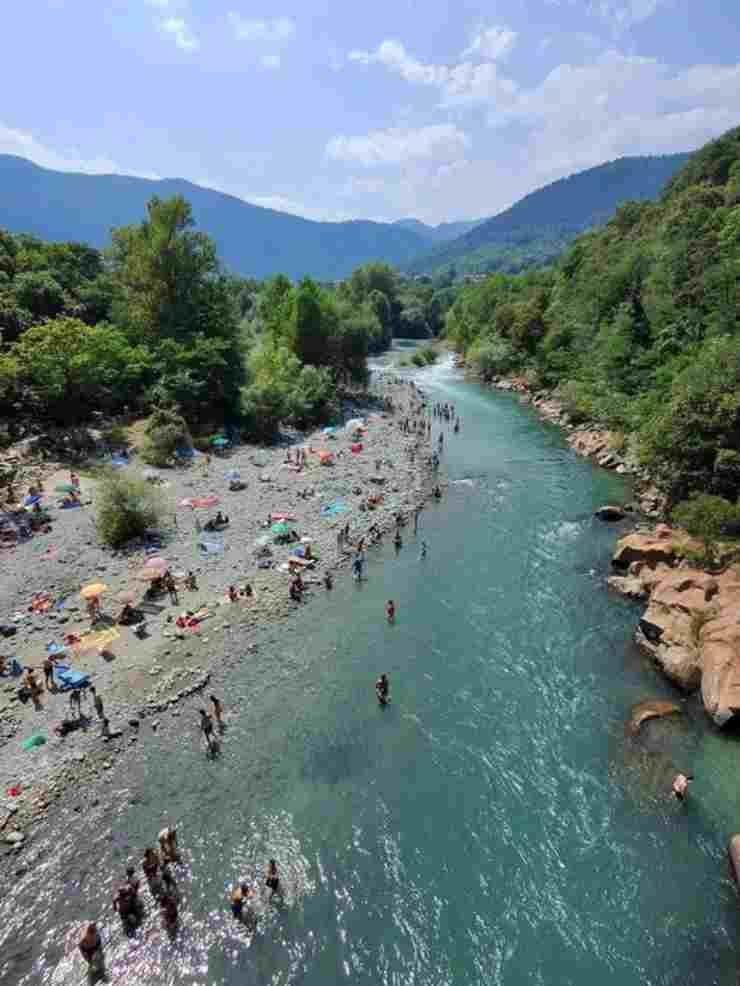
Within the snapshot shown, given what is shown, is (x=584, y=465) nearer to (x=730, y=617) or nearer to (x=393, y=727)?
(x=730, y=617)

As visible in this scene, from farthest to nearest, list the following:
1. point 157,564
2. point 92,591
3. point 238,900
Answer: point 157,564 → point 92,591 → point 238,900

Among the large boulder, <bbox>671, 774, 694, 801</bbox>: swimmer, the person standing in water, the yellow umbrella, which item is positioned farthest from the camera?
the large boulder

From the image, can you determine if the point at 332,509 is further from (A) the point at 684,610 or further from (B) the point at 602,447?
(B) the point at 602,447

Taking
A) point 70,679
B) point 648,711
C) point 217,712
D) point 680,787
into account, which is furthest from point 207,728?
point 648,711

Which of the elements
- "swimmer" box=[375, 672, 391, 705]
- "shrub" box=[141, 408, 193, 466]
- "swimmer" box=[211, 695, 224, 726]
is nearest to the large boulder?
"swimmer" box=[375, 672, 391, 705]

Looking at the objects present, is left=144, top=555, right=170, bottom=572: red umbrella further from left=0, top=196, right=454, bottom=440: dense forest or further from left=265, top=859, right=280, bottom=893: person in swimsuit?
left=0, top=196, right=454, bottom=440: dense forest

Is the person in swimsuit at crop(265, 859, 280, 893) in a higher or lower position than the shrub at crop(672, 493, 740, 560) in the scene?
lower

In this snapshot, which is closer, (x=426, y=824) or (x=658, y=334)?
(x=426, y=824)
